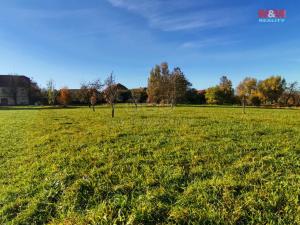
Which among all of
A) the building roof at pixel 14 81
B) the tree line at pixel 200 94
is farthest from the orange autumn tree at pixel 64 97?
the building roof at pixel 14 81

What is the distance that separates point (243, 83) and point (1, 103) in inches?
3044

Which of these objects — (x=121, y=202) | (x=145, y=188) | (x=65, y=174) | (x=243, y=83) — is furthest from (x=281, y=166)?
(x=243, y=83)

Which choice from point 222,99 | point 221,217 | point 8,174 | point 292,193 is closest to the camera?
point 221,217

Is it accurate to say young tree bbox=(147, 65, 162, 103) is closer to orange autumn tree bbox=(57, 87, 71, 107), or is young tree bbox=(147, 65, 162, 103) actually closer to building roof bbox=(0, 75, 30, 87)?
orange autumn tree bbox=(57, 87, 71, 107)

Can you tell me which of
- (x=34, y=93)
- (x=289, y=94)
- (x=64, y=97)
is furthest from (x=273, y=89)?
(x=34, y=93)

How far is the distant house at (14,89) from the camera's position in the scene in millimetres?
72188

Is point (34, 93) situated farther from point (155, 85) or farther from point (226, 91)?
point (226, 91)

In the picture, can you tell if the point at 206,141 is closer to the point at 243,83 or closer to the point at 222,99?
the point at 222,99

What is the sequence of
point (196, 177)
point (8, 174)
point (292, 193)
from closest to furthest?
point (292, 193)
point (196, 177)
point (8, 174)

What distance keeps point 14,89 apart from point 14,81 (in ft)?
8.05

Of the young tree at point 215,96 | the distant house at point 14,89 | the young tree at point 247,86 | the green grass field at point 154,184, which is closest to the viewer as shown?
the green grass field at point 154,184

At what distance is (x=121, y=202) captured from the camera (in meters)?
3.84

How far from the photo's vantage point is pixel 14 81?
71.2 metres

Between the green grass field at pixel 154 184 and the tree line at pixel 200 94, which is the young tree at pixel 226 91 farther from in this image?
the green grass field at pixel 154 184
